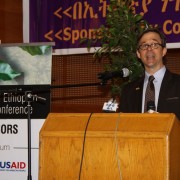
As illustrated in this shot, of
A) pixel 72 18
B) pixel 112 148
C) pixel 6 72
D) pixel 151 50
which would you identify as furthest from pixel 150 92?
pixel 72 18

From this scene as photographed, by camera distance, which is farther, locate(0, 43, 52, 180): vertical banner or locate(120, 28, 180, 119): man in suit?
locate(0, 43, 52, 180): vertical banner

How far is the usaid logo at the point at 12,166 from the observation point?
391 cm

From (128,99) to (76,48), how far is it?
1.77 meters

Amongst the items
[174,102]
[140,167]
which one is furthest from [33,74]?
[140,167]

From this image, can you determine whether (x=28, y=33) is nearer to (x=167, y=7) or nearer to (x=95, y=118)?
(x=167, y=7)

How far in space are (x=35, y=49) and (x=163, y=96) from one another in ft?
5.33

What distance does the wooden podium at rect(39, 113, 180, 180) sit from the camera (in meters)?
1.96

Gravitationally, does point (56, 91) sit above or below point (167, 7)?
below

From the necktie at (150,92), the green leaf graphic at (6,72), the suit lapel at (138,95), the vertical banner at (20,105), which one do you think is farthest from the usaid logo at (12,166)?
the necktie at (150,92)

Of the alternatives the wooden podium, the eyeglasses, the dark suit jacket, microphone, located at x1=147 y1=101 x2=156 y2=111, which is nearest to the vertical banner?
the dark suit jacket

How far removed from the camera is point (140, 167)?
6.46ft

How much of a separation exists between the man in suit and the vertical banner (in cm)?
115

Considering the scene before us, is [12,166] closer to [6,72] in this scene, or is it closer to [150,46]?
[6,72]

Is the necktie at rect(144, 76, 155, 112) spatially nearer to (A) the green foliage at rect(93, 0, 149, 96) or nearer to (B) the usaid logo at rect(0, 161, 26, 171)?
(A) the green foliage at rect(93, 0, 149, 96)
